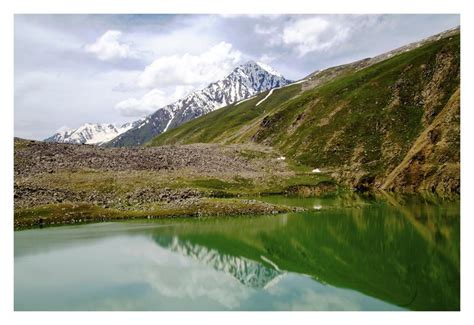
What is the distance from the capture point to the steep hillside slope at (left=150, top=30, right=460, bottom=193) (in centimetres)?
9600

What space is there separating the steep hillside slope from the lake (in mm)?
30445

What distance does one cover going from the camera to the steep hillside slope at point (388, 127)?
96.0 m

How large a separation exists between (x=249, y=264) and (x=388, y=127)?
106 meters

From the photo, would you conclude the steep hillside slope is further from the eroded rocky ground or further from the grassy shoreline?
the grassy shoreline

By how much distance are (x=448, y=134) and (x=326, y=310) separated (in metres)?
77.8

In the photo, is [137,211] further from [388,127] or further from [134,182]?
[388,127]

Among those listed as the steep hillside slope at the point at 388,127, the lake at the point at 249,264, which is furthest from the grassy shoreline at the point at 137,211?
the steep hillside slope at the point at 388,127

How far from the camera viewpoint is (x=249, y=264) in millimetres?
42906

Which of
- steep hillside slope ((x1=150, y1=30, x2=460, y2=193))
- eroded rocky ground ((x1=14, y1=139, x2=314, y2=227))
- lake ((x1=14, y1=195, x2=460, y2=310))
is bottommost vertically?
lake ((x1=14, y1=195, x2=460, y2=310))

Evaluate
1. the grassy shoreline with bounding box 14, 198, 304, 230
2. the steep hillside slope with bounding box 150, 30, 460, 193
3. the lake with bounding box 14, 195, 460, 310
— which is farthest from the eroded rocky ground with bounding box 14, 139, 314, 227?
the steep hillside slope with bounding box 150, 30, 460, 193

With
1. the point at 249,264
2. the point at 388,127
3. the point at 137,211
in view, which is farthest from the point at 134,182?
the point at 388,127

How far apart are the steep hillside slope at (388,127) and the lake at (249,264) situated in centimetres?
3045

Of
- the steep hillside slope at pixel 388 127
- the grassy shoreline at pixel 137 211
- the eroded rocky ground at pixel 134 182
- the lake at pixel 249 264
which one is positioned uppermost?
the steep hillside slope at pixel 388 127

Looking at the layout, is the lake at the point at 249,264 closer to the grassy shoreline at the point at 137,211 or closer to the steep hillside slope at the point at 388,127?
the grassy shoreline at the point at 137,211
